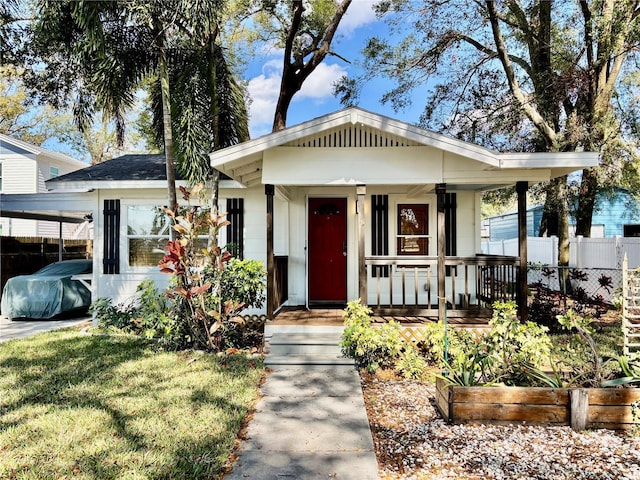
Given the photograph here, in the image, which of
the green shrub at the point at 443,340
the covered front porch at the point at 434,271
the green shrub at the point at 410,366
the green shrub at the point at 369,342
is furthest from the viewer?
the covered front porch at the point at 434,271

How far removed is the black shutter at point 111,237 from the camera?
8719 millimetres

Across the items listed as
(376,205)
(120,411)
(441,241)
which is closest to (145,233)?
(376,205)

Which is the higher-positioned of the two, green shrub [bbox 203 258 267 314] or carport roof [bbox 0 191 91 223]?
carport roof [bbox 0 191 91 223]

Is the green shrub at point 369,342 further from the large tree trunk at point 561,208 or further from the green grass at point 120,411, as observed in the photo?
the large tree trunk at point 561,208

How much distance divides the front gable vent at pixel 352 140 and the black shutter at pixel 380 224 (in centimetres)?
209

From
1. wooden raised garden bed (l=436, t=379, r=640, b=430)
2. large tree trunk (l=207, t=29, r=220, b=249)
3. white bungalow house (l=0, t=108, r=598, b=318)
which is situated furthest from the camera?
white bungalow house (l=0, t=108, r=598, b=318)

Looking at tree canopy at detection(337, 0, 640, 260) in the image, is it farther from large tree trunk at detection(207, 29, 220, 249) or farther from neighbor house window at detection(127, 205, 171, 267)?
neighbor house window at detection(127, 205, 171, 267)

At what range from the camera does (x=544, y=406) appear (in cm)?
374

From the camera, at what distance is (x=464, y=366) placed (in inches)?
161

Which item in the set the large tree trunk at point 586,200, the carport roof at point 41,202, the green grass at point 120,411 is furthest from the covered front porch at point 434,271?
the large tree trunk at point 586,200

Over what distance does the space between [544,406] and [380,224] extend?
17.0 feet

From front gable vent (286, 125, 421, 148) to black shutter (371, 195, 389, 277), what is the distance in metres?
2.09

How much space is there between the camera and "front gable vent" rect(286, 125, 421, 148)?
21.2 ft

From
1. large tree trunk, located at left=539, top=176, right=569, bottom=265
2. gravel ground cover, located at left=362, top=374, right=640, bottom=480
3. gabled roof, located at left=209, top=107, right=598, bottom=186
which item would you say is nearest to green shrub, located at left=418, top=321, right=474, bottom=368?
gravel ground cover, located at left=362, top=374, right=640, bottom=480
